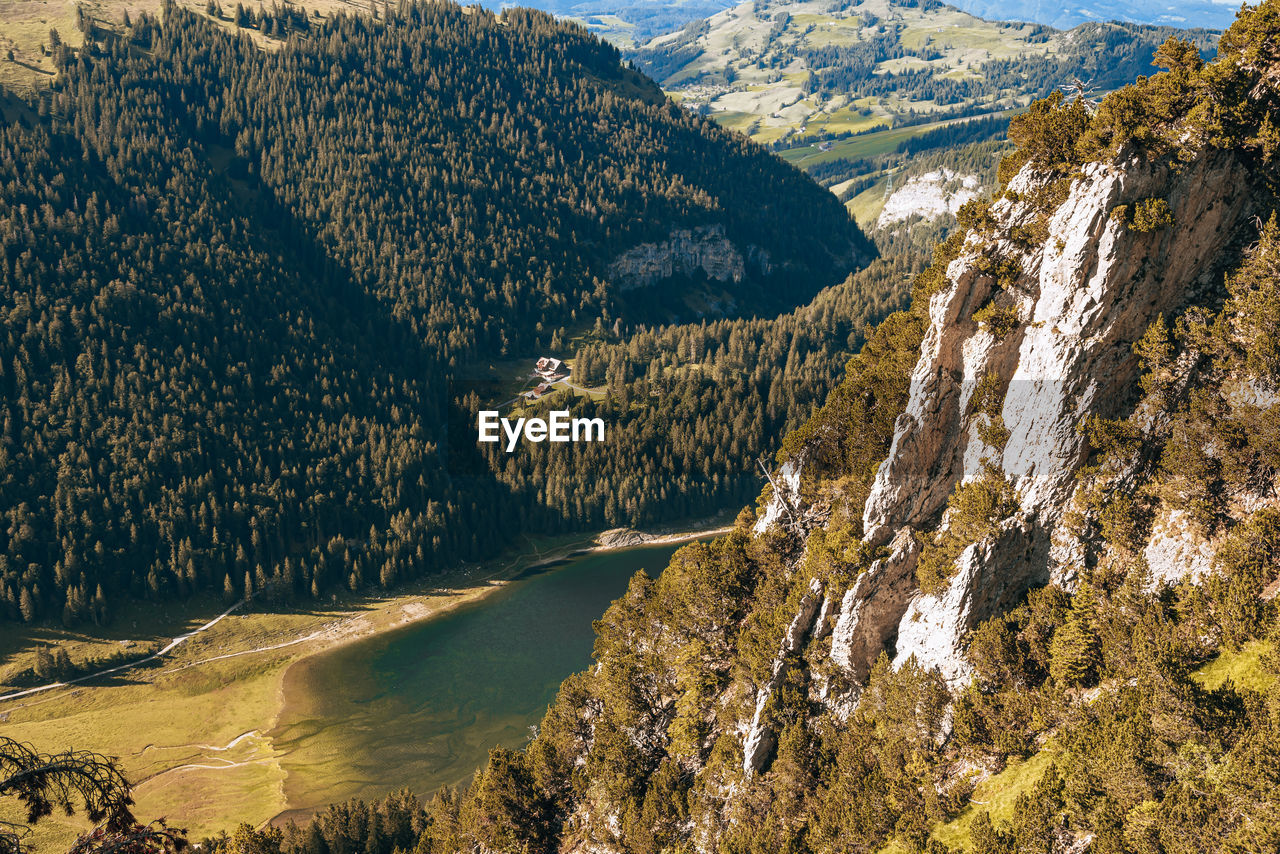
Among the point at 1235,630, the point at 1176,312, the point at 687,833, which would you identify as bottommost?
the point at 687,833

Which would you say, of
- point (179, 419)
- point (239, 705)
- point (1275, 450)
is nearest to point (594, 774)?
point (1275, 450)

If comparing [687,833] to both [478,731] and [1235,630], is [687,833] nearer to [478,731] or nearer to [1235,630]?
[1235,630]

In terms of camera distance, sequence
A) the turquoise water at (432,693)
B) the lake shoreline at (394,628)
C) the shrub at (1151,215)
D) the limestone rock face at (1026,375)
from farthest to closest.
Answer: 1. the turquoise water at (432,693)
2. the lake shoreline at (394,628)
3. the limestone rock face at (1026,375)
4. the shrub at (1151,215)

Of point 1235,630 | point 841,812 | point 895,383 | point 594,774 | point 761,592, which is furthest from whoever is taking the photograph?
point 594,774

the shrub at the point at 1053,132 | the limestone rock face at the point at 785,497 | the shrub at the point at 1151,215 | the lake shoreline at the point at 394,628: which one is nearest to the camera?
the shrub at the point at 1151,215

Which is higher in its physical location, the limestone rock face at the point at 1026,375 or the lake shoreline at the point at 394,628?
the limestone rock face at the point at 1026,375

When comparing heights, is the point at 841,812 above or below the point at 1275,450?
below

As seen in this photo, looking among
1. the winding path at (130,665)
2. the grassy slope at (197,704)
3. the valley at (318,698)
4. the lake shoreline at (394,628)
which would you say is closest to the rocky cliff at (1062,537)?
the lake shoreline at (394,628)

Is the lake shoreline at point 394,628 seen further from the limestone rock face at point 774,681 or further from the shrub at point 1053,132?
the shrub at point 1053,132
